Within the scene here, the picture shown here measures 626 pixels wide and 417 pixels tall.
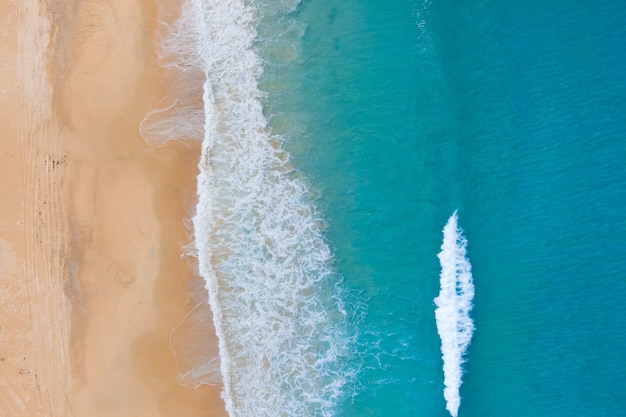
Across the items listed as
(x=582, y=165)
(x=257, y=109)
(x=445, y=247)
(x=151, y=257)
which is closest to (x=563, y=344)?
(x=445, y=247)

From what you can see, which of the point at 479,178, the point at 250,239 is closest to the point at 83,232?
the point at 250,239

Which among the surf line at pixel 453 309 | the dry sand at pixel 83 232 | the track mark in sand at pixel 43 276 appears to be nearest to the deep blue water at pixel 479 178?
the surf line at pixel 453 309

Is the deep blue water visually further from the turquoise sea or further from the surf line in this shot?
the surf line

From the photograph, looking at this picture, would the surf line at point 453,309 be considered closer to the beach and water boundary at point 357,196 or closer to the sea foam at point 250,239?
the beach and water boundary at point 357,196

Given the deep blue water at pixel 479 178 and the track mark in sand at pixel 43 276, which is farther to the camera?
the deep blue water at pixel 479 178

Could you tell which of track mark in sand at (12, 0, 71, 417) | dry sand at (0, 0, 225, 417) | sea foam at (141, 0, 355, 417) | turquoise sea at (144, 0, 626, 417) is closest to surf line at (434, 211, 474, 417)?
turquoise sea at (144, 0, 626, 417)
